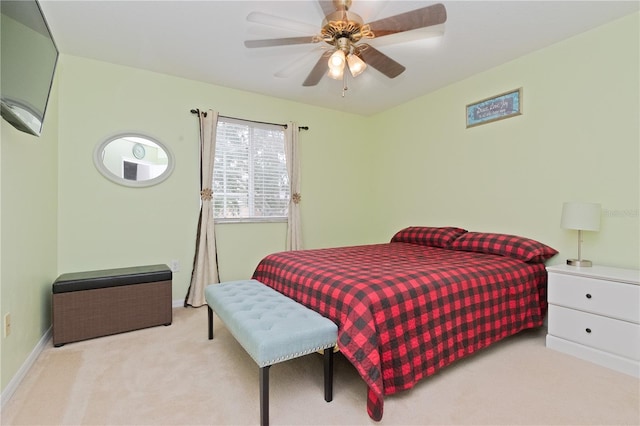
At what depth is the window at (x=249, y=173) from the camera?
143 inches

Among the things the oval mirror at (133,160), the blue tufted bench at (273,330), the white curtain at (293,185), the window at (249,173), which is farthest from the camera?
the white curtain at (293,185)

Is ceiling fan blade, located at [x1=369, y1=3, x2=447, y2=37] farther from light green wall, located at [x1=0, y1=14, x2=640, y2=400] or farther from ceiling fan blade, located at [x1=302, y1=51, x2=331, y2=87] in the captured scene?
light green wall, located at [x1=0, y1=14, x2=640, y2=400]

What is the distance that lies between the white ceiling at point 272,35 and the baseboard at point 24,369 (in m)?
2.42

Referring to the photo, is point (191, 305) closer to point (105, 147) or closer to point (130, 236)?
point (130, 236)

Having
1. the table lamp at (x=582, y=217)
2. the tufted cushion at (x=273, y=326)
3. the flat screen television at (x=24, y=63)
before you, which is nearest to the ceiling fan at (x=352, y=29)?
the flat screen television at (x=24, y=63)

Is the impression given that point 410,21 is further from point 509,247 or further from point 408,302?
point 509,247

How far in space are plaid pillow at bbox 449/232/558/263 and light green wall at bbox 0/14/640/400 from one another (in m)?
0.23

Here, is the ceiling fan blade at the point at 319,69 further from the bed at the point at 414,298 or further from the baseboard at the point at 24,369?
the baseboard at the point at 24,369

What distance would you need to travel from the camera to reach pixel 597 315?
2.12 metres

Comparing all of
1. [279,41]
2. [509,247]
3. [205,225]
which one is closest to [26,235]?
[205,225]

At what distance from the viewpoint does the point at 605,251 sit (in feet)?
7.94

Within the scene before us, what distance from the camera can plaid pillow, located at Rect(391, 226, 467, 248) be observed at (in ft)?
10.6

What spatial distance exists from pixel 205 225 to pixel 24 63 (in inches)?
82.0

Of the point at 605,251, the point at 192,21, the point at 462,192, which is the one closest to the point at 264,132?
the point at 192,21
